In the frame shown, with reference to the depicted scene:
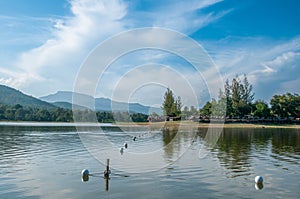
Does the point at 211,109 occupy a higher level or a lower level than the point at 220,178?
higher

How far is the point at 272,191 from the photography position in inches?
663

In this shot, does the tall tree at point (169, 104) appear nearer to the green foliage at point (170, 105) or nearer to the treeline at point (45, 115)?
the green foliage at point (170, 105)

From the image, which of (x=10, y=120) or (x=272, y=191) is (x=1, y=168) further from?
(x=10, y=120)

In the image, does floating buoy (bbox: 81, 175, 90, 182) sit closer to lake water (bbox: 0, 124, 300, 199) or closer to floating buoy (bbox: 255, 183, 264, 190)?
lake water (bbox: 0, 124, 300, 199)

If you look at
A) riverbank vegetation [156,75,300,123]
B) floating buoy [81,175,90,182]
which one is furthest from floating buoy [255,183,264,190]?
riverbank vegetation [156,75,300,123]

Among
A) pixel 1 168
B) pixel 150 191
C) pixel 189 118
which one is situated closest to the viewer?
pixel 150 191

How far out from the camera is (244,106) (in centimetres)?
11506

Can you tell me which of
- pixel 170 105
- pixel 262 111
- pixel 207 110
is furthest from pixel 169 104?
pixel 262 111

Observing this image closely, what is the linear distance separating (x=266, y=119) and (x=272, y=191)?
97398 millimetres

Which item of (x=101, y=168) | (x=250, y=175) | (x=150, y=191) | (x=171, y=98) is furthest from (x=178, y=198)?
(x=171, y=98)

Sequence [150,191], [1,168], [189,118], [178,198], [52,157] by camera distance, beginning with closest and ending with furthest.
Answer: [178,198]
[150,191]
[1,168]
[52,157]
[189,118]

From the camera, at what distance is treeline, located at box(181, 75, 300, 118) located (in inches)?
4284

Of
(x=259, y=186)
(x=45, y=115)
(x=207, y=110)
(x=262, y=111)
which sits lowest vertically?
(x=259, y=186)

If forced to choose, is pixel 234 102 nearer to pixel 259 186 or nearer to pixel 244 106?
pixel 244 106
